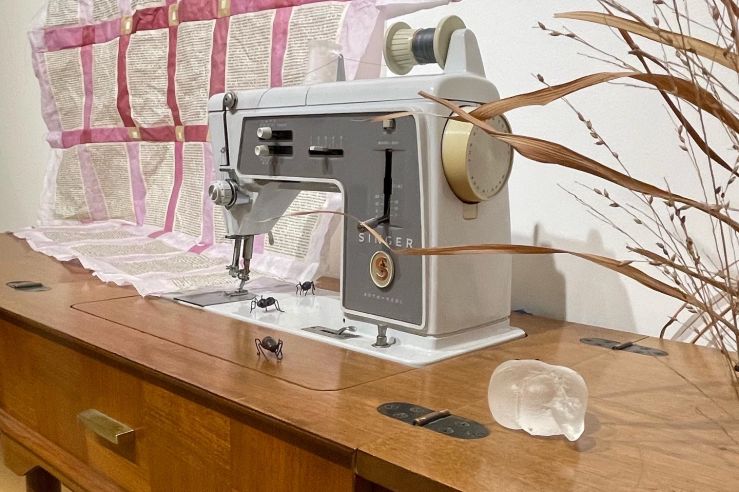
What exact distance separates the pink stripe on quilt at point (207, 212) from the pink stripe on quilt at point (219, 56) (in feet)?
0.46

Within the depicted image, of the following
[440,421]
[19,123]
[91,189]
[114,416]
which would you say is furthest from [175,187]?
[440,421]

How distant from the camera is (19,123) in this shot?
2301mm

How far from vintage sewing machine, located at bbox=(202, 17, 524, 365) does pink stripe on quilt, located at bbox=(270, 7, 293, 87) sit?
0.37m

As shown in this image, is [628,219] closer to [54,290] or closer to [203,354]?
[203,354]

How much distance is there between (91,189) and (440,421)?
59.0 inches

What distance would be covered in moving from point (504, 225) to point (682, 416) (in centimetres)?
31

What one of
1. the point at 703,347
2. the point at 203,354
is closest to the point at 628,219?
the point at 703,347

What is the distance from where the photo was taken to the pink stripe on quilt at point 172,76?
1.55 meters

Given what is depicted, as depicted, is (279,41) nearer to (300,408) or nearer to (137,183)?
(137,183)

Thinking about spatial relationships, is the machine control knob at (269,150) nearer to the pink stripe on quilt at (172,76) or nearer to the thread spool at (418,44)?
the thread spool at (418,44)

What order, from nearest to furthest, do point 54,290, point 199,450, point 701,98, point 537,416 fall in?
point 701,98, point 537,416, point 199,450, point 54,290

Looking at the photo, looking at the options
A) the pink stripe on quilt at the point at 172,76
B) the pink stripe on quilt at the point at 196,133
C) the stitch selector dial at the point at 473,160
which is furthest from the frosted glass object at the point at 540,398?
the pink stripe on quilt at the point at 172,76

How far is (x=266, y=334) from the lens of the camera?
853 mm

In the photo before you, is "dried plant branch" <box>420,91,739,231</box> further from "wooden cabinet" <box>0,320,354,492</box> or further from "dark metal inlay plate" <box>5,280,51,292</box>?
"dark metal inlay plate" <box>5,280,51,292</box>
